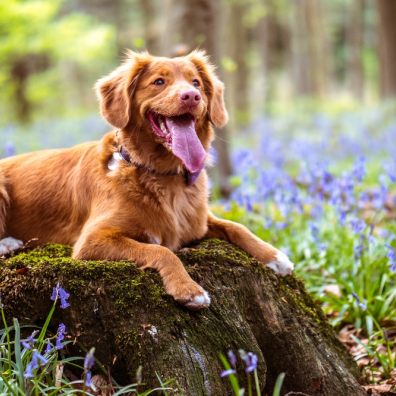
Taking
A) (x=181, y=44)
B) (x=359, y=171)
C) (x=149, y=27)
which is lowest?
(x=359, y=171)

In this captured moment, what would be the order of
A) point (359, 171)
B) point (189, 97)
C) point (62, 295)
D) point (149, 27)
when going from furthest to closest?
point (149, 27), point (359, 171), point (189, 97), point (62, 295)

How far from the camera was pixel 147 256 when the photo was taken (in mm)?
3184

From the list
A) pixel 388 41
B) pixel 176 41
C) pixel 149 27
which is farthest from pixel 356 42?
pixel 176 41

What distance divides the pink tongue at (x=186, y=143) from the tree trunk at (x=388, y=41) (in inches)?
555

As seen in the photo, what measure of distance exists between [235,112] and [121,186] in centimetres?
1724

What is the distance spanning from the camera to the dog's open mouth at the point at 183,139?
11.4 ft

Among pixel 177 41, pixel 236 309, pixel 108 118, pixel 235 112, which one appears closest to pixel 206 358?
pixel 236 309

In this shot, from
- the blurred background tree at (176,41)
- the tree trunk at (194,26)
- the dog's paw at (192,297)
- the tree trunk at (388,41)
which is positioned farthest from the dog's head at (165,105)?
the tree trunk at (388,41)

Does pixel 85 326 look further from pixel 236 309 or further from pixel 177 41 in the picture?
pixel 177 41

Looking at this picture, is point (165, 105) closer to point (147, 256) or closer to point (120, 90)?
point (120, 90)

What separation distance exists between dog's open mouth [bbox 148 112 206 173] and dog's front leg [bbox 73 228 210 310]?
58 cm

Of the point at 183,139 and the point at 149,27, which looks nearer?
the point at 183,139

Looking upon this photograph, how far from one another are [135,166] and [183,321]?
1.17m

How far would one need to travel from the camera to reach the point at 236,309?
3170 mm
